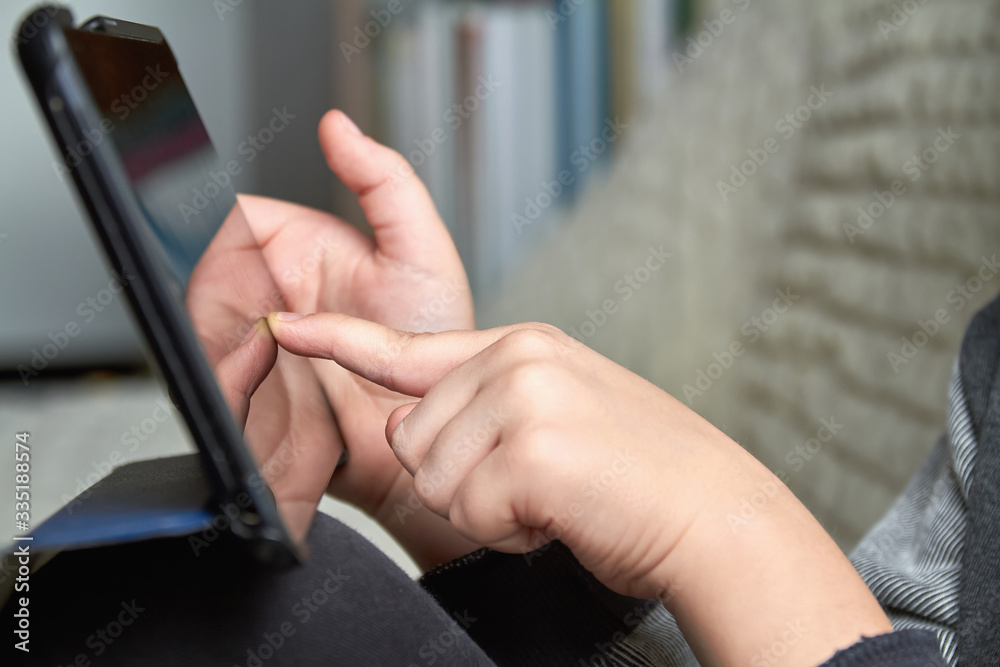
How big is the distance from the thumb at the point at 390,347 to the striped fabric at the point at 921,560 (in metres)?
0.16

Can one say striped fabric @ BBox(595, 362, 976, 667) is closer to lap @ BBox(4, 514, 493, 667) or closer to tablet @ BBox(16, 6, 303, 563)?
lap @ BBox(4, 514, 493, 667)

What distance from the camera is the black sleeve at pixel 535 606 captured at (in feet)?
1.20

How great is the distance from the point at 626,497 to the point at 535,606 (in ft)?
0.43

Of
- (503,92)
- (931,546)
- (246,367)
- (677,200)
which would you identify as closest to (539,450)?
(246,367)

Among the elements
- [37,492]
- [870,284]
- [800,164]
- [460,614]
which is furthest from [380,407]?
[37,492]

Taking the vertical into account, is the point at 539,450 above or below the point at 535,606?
above

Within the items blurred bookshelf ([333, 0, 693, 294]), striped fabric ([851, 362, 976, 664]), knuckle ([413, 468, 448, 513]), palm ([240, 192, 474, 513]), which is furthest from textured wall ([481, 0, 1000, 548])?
knuckle ([413, 468, 448, 513])

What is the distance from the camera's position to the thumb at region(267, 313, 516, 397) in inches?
12.9

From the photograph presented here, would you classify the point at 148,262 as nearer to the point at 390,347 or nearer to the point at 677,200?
the point at 390,347

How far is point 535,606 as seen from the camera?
15.1 inches

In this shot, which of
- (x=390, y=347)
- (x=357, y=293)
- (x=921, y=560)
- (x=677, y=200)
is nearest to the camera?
(x=390, y=347)

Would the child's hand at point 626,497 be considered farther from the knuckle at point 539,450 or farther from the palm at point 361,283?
the palm at point 361,283

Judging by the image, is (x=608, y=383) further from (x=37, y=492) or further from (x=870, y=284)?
(x=37, y=492)

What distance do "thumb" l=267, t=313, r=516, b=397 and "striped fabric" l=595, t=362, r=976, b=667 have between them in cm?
16
